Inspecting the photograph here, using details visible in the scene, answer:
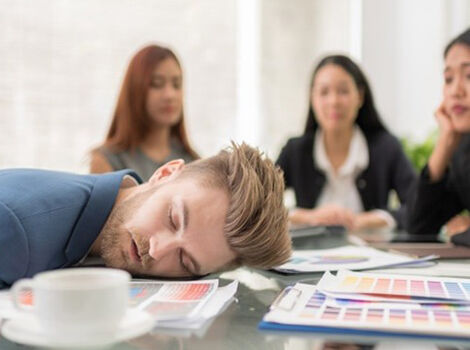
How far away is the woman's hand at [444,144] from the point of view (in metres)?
1.89

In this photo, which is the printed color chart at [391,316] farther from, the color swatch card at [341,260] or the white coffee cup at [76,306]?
the color swatch card at [341,260]

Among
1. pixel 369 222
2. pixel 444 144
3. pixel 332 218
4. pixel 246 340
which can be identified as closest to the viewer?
pixel 246 340

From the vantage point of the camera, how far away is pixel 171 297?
2.70 feet

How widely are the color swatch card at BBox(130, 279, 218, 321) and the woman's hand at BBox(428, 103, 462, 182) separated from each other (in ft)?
4.09

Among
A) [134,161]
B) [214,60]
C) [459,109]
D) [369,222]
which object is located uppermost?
[214,60]

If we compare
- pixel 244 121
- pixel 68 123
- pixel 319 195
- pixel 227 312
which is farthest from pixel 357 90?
pixel 227 312

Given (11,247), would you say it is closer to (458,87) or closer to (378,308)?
(378,308)

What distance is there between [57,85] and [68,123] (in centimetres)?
22

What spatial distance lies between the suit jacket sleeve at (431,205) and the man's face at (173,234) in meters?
1.12

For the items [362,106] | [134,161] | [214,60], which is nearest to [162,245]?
[134,161]

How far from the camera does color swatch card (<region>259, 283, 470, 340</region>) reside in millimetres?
645

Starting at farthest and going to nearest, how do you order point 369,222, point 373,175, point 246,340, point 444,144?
point 373,175
point 369,222
point 444,144
point 246,340

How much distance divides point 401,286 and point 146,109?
6.56 ft

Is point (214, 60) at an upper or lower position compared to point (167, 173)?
upper
